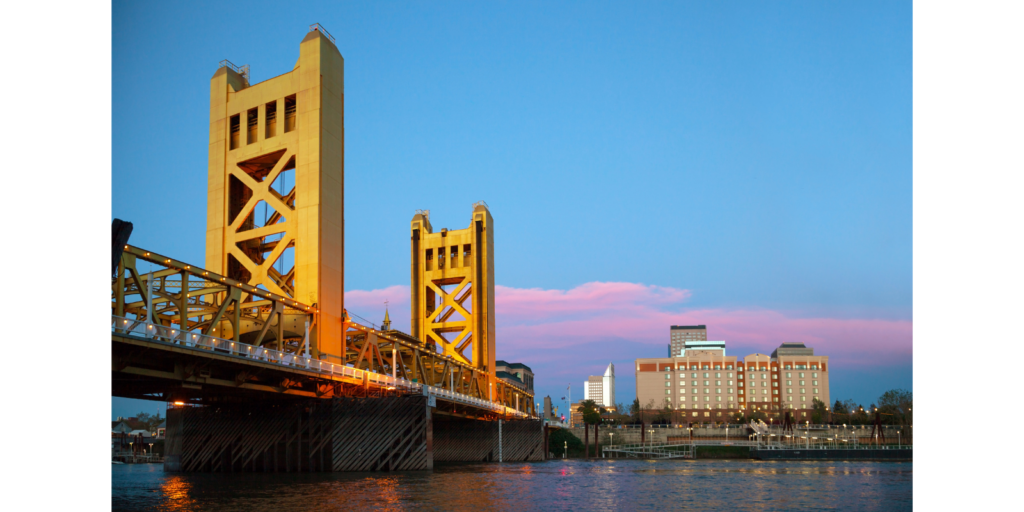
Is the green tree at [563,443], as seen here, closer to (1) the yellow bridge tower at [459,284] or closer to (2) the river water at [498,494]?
(1) the yellow bridge tower at [459,284]

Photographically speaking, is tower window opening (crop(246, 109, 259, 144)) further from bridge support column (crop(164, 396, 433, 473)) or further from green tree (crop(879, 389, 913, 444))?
green tree (crop(879, 389, 913, 444))

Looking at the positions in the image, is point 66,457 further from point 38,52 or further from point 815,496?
point 815,496

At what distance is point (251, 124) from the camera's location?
55375mm

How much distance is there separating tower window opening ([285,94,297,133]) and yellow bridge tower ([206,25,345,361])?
7 centimetres

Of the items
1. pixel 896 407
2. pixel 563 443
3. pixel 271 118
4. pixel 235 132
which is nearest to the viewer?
pixel 271 118

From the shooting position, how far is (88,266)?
1805 cm

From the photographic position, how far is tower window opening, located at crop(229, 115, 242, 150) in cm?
5562

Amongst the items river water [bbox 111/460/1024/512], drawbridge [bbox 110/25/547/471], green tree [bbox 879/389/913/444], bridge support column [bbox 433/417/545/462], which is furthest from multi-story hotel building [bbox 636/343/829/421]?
river water [bbox 111/460/1024/512]

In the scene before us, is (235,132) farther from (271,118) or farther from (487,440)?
(487,440)

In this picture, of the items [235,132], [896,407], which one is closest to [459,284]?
[235,132]

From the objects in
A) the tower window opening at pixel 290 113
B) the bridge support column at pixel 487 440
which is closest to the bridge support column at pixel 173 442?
the tower window opening at pixel 290 113

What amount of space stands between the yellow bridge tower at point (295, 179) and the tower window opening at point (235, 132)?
8 centimetres

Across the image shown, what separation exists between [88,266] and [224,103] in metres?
41.1

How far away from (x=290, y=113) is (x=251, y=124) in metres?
3.89
